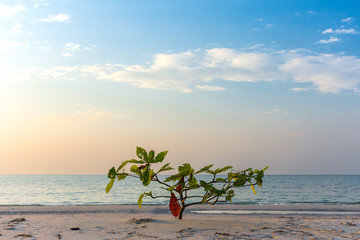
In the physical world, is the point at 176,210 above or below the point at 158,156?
below

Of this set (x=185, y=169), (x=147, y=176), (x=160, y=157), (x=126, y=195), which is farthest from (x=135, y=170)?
(x=126, y=195)

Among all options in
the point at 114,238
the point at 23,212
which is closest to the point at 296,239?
the point at 114,238

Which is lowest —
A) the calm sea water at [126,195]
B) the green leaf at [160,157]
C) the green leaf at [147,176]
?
the calm sea water at [126,195]

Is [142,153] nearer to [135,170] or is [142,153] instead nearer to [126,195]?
[135,170]

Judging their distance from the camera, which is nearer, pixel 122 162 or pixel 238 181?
pixel 122 162

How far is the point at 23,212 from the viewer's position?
11602mm

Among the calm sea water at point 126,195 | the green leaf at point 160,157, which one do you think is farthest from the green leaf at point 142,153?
the calm sea water at point 126,195

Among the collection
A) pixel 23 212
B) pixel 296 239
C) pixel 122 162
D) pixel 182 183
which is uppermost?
pixel 122 162

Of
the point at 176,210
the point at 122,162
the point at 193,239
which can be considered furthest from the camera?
the point at 176,210

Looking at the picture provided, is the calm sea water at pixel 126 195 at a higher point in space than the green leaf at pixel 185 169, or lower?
lower

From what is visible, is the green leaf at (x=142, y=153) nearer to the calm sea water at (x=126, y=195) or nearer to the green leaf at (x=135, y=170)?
the green leaf at (x=135, y=170)

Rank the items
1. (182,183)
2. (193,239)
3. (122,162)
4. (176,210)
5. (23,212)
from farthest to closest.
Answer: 1. (23,212)
2. (176,210)
3. (182,183)
4. (122,162)
5. (193,239)

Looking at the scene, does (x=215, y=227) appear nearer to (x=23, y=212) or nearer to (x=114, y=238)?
(x=114, y=238)

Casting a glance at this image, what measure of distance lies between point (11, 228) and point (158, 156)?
3.50m
